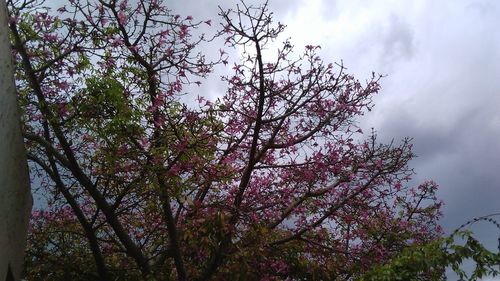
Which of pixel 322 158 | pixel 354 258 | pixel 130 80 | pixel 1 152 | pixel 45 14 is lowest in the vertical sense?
pixel 354 258

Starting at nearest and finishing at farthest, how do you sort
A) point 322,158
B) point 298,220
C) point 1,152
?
point 1,152 < point 322,158 < point 298,220

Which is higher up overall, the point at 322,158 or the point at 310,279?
the point at 322,158

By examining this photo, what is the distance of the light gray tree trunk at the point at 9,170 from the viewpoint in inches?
201

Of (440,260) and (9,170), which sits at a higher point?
(9,170)

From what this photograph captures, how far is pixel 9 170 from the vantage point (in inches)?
205

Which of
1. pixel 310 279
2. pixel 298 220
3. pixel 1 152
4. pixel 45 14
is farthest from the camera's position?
pixel 310 279

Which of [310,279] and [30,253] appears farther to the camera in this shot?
[310,279]

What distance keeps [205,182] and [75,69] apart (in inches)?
90.3

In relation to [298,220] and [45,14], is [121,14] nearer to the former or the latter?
[45,14]

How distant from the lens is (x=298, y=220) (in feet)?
31.1

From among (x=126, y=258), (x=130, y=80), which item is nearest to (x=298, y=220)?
(x=126, y=258)

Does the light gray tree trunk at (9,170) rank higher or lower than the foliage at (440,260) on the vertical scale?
higher

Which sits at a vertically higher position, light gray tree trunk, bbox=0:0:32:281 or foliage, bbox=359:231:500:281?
light gray tree trunk, bbox=0:0:32:281

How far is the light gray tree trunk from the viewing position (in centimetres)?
511
